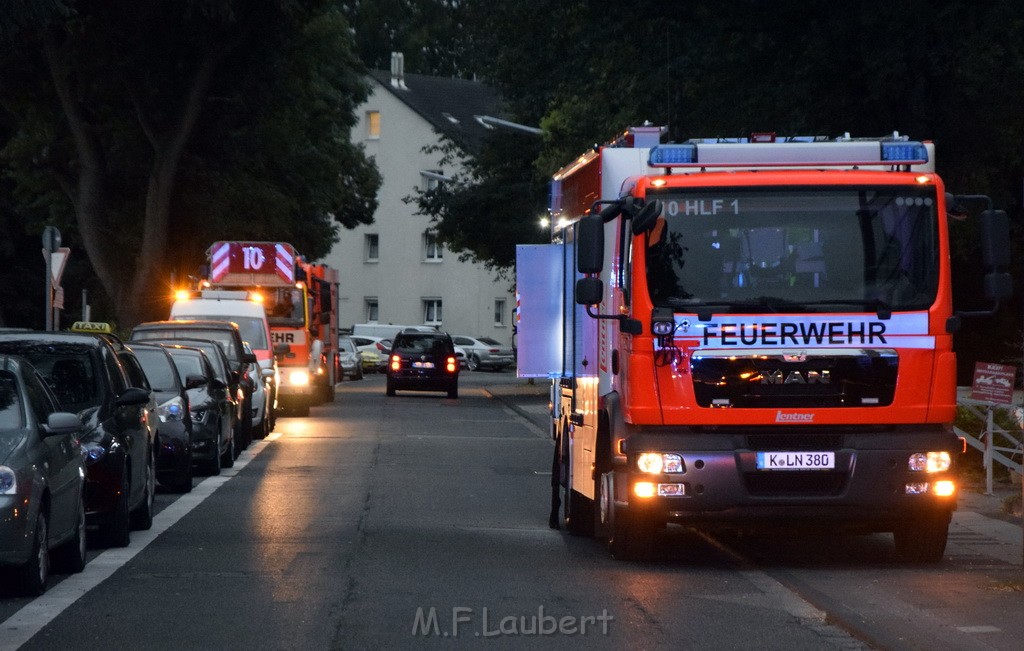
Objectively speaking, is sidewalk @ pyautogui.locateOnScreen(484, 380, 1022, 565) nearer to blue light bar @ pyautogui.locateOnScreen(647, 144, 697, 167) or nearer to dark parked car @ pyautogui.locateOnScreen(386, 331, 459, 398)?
blue light bar @ pyautogui.locateOnScreen(647, 144, 697, 167)

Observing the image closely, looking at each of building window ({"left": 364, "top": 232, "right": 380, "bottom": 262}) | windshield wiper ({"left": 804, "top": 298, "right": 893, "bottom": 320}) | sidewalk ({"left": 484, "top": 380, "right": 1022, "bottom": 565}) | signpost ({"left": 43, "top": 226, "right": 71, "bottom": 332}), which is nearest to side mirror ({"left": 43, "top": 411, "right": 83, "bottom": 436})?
windshield wiper ({"left": 804, "top": 298, "right": 893, "bottom": 320})

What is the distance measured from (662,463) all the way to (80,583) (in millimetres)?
→ 3568

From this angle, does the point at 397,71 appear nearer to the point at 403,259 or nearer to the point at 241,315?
the point at 403,259

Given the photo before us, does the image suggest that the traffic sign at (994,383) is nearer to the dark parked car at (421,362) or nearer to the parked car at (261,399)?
the parked car at (261,399)

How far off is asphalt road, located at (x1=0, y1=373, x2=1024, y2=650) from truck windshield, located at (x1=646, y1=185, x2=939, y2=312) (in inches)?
67.8

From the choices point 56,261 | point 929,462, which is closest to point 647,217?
point 929,462

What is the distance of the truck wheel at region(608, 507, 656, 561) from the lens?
12.1m

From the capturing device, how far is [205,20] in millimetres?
33094

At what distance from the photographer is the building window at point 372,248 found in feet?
298

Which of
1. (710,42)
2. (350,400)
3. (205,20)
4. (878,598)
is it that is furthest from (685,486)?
(350,400)

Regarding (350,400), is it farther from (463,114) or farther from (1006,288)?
(463,114)

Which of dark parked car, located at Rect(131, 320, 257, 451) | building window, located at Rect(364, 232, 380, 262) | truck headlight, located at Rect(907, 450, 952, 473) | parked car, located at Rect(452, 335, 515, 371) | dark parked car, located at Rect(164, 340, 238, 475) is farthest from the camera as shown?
building window, located at Rect(364, 232, 380, 262)

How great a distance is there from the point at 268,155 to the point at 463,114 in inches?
1964

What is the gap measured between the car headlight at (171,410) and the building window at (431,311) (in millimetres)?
72084
